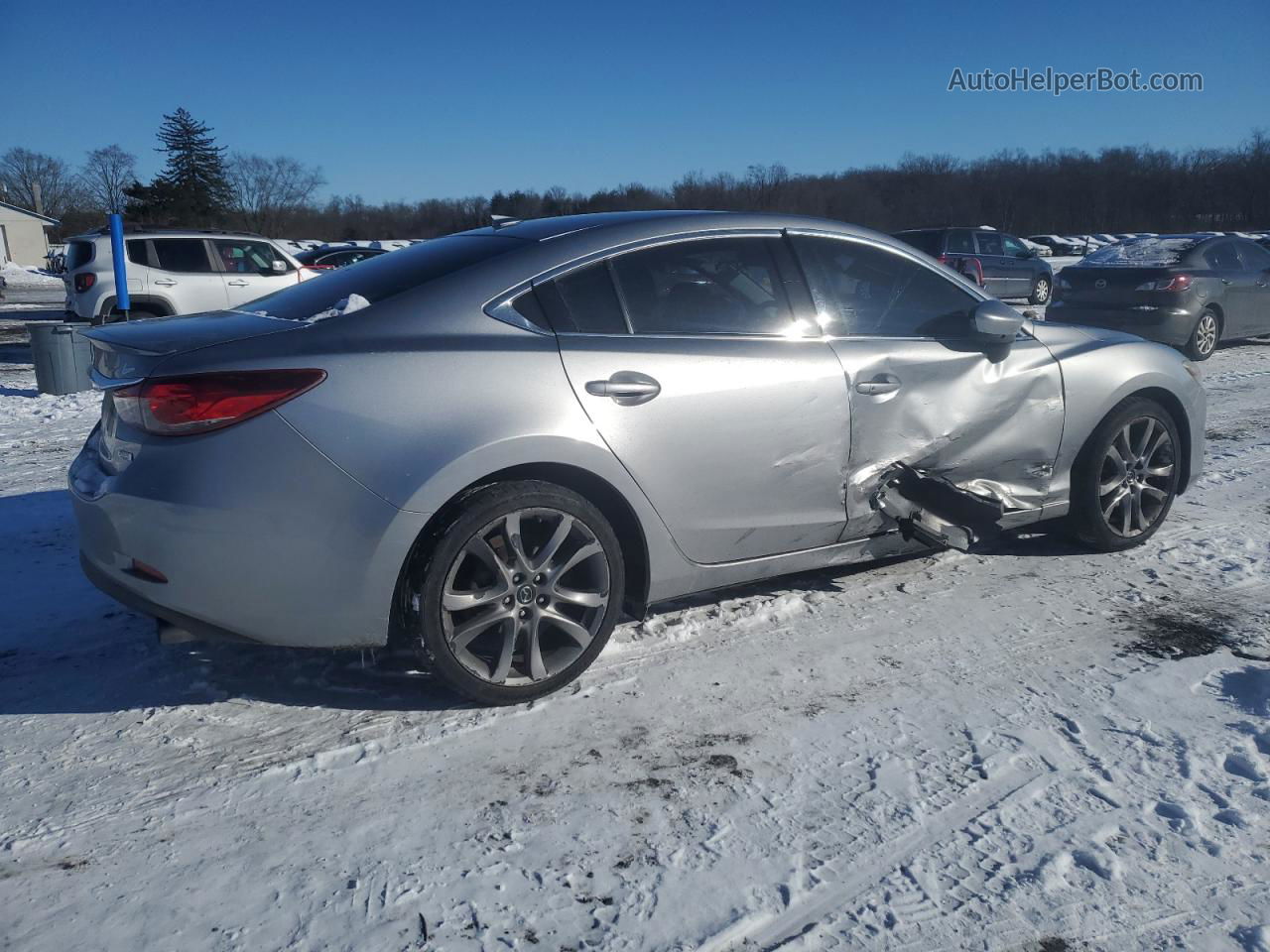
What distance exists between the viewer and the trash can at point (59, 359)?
9945mm

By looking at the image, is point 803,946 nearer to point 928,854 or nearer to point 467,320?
point 928,854

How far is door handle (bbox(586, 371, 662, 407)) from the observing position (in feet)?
11.0

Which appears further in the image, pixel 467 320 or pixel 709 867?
pixel 467 320

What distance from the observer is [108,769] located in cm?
295

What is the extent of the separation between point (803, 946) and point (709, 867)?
34 cm

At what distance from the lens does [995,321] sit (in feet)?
14.0

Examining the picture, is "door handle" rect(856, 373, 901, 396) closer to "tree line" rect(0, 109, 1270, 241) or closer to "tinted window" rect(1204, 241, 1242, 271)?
"tinted window" rect(1204, 241, 1242, 271)

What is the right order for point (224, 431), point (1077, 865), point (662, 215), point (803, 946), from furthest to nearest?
point (662, 215) → point (224, 431) → point (1077, 865) → point (803, 946)

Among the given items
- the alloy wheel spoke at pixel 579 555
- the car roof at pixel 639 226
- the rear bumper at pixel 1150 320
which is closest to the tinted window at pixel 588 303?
the car roof at pixel 639 226

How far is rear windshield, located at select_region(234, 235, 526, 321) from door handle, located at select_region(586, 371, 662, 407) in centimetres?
64

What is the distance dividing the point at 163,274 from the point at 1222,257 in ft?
47.1

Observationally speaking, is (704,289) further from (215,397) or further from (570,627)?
(215,397)

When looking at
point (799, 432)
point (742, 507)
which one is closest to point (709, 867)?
point (742, 507)

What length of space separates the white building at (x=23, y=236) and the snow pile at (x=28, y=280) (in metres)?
10.7
